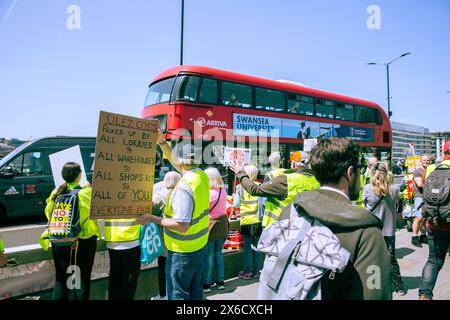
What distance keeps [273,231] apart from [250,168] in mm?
3043

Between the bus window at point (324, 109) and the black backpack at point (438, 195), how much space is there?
984 centimetres

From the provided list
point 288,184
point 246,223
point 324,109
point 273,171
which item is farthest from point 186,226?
point 324,109

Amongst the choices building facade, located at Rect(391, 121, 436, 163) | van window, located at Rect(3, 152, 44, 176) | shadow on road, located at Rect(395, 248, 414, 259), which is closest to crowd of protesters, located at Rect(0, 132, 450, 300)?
shadow on road, located at Rect(395, 248, 414, 259)

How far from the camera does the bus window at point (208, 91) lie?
9.89 meters

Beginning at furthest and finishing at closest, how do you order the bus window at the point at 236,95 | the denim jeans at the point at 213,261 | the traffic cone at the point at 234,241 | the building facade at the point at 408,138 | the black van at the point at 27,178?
the building facade at the point at 408,138
the bus window at the point at 236,95
the black van at the point at 27,178
the traffic cone at the point at 234,241
the denim jeans at the point at 213,261

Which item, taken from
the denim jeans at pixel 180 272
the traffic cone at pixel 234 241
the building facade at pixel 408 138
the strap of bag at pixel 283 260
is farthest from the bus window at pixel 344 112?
the building facade at pixel 408 138

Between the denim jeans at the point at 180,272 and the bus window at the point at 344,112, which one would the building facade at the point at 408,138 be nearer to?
the bus window at the point at 344,112

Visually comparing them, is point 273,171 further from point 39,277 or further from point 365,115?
point 365,115

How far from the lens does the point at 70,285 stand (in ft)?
8.96

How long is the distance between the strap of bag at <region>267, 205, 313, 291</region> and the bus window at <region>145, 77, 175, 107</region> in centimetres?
918

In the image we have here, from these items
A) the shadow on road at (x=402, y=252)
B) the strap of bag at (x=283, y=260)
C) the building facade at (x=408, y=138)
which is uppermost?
the building facade at (x=408, y=138)

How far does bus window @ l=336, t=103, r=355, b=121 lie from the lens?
1363 cm
